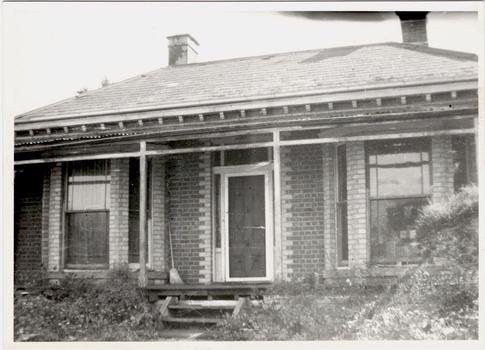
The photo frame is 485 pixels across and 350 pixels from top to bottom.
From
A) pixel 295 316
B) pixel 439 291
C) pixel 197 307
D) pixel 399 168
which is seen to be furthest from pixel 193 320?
pixel 399 168

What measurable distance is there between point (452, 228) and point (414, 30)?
414 cm

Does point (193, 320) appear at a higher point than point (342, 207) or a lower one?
lower

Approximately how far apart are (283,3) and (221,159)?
388 centimetres

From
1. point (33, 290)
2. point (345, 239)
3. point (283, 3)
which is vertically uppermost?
point (283, 3)

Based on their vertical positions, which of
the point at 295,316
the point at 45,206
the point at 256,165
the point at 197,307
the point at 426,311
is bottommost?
the point at 197,307

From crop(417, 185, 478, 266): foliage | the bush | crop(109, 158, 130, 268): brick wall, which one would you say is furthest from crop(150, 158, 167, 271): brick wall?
crop(417, 185, 478, 266): foliage

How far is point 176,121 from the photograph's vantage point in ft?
33.7

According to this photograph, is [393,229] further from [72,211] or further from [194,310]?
[72,211]

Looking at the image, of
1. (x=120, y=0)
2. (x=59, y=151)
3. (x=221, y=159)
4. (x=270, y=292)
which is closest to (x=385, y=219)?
(x=270, y=292)

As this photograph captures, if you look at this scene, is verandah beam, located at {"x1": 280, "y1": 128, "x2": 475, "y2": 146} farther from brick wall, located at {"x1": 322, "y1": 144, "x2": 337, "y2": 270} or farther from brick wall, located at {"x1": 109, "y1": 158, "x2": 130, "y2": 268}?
brick wall, located at {"x1": 109, "y1": 158, "x2": 130, "y2": 268}

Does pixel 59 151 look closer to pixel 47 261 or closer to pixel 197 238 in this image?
pixel 47 261

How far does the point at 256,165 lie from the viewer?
11.1 m

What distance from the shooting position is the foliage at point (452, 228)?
811 centimetres

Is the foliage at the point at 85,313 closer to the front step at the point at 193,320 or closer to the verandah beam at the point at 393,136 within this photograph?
the front step at the point at 193,320
